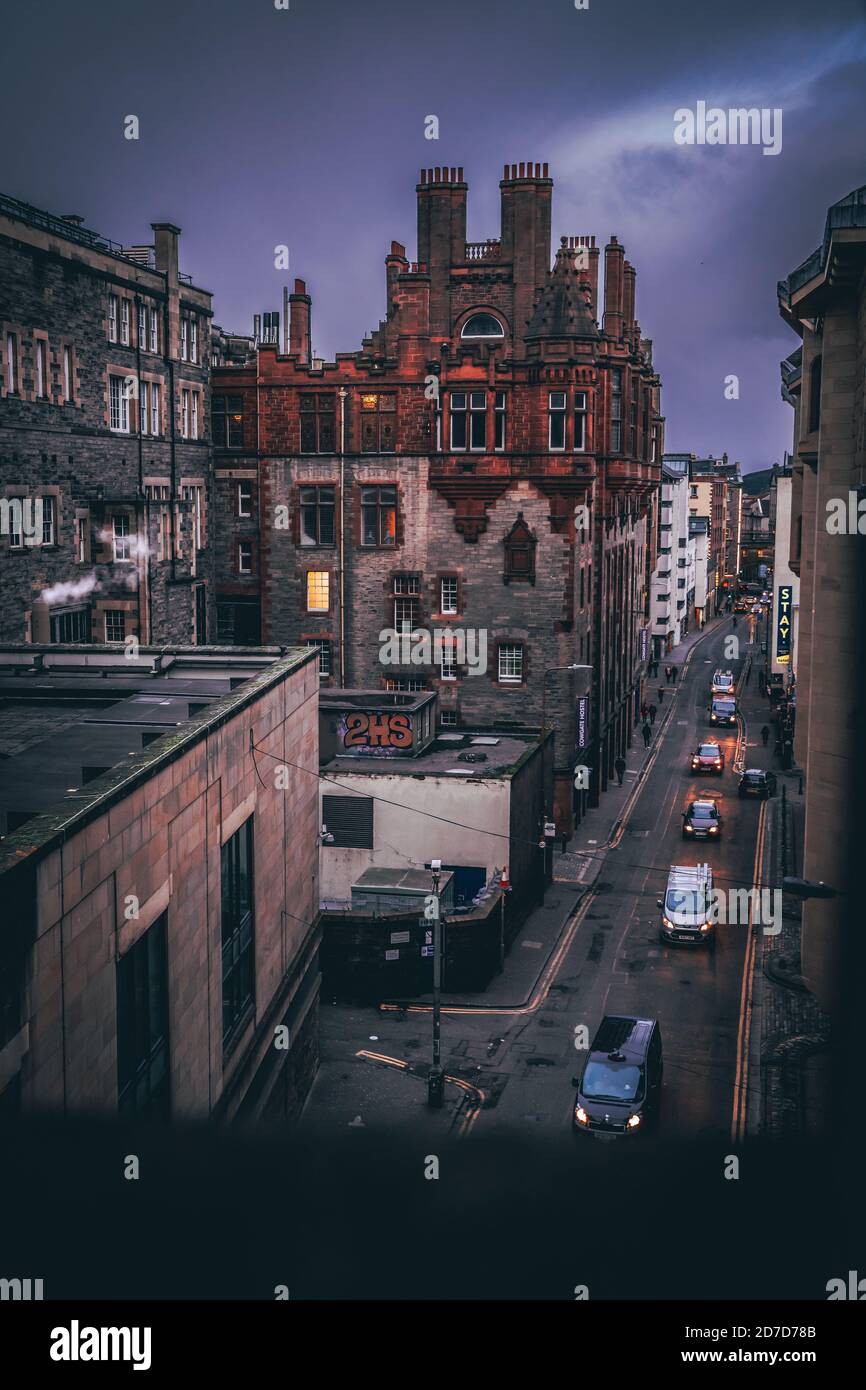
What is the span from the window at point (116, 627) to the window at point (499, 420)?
17.7 m

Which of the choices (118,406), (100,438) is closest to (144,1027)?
(100,438)

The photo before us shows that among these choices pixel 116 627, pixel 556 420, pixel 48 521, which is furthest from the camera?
pixel 556 420

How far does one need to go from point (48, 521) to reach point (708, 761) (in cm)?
3852

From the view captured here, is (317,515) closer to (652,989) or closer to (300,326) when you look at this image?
(300,326)

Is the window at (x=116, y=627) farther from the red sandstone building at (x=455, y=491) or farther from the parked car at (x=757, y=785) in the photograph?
the parked car at (x=757, y=785)

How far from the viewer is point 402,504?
55844mm

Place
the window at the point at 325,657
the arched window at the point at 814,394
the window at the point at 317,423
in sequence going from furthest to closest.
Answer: the window at the point at 325,657 → the window at the point at 317,423 → the arched window at the point at 814,394

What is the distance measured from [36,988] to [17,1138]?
4.86 ft

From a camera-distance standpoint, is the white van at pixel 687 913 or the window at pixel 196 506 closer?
the white van at pixel 687 913

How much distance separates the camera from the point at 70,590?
44500 millimetres

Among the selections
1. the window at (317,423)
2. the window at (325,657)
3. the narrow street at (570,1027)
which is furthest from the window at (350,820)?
the window at (317,423)

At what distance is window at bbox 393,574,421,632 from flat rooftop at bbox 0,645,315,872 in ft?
79.1

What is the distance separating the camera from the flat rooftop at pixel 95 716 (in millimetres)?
15812

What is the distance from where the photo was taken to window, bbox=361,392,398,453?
55.6 m
